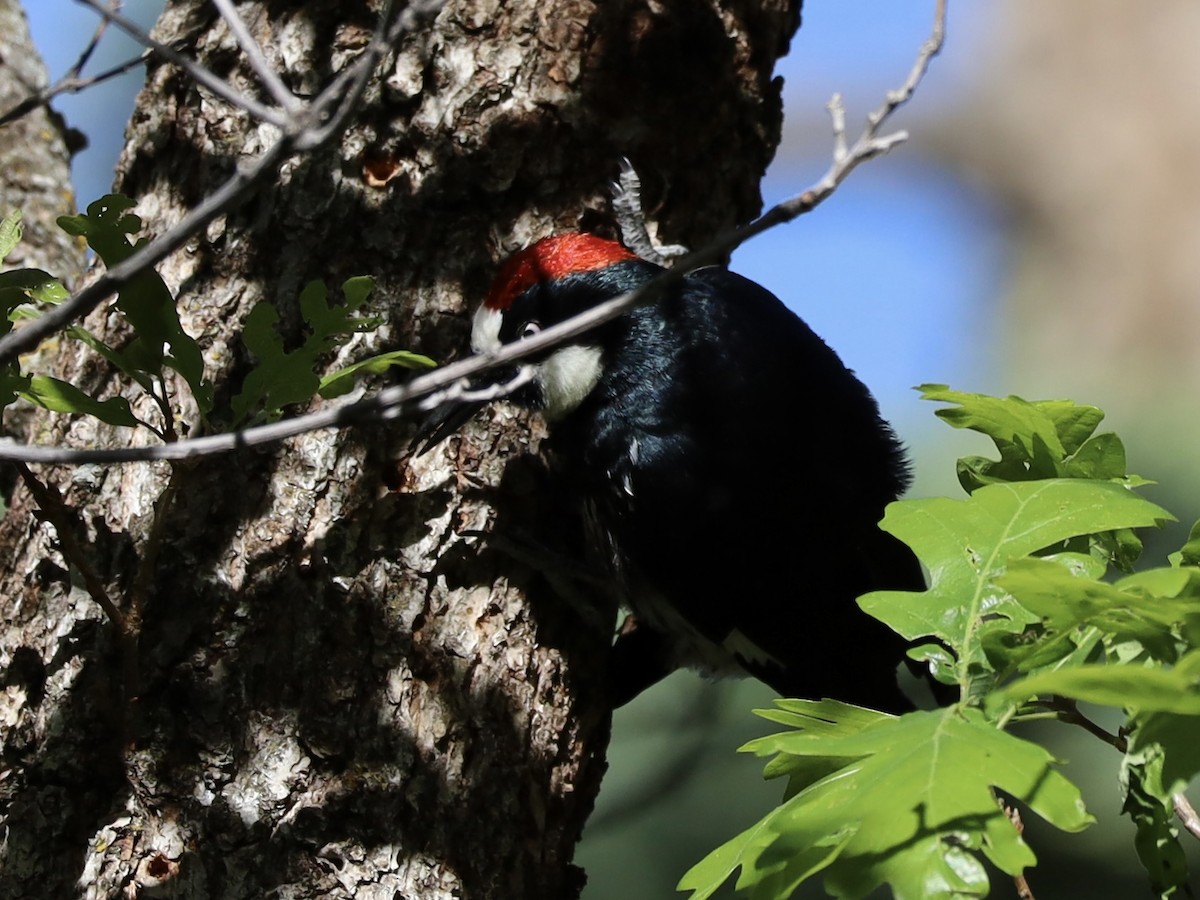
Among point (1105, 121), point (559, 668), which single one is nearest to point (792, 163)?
point (1105, 121)

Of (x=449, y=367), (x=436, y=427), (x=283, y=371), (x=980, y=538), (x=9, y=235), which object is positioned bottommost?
(x=980, y=538)

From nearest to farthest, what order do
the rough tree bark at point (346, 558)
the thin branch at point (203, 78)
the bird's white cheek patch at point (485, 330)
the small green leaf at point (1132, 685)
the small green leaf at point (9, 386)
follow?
the small green leaf at point (1132, 685), the thin branch at point (203, 78), the small green leaf at point (9, 386), the rough tree bark at point (346, 558), the bird's white cheek patch at point (485, 330)

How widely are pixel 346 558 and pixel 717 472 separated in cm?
79

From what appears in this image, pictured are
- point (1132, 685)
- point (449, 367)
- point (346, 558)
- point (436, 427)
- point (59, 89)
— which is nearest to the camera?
point (1132, 685)

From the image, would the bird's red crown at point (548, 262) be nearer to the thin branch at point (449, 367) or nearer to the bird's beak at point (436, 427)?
the bird's beak at point (436, 427)

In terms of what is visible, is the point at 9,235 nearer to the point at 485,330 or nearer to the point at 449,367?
the point at 449,367

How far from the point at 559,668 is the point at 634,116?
98 cm

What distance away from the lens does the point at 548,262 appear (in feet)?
6.80

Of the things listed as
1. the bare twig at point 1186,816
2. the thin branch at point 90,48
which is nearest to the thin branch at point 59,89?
the thin branch at point 90,48

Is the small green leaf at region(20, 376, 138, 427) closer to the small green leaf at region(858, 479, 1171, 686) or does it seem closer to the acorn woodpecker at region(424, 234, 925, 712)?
the small green leaf at region(858, 479, 1171, 686)

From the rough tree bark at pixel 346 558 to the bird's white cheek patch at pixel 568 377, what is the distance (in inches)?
3.9

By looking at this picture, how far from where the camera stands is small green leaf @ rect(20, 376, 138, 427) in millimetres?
1220

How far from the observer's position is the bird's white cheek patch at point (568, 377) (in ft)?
7.15

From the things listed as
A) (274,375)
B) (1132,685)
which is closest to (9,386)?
(274,375)
